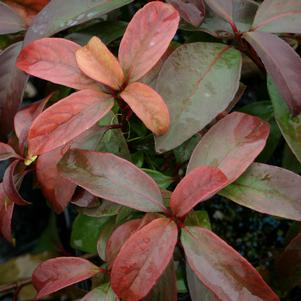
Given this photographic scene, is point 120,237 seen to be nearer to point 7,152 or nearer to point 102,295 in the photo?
point 102,295

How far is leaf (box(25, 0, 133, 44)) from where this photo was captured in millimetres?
663

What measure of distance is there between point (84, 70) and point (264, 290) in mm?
314

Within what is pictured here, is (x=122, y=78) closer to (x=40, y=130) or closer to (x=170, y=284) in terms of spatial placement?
(x=40, y=130)

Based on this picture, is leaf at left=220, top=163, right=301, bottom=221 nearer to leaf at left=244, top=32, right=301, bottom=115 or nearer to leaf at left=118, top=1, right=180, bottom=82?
leaf at left=244, top=32, right=301, bottom=115

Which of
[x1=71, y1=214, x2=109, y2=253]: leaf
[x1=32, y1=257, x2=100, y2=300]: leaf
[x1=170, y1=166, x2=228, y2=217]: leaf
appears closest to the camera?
[x1=170, y1=166, x2=228, y2=217]: leaf

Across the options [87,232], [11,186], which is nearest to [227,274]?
[11,186]

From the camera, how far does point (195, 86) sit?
61cm

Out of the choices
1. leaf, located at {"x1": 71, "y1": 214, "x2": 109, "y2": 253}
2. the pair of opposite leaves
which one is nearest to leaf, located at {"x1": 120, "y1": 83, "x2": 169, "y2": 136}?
the pair of opposite leaves

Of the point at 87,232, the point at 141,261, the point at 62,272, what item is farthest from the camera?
the point at 87,232

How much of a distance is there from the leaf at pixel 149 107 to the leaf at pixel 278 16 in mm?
172

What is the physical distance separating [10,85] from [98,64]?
20cm

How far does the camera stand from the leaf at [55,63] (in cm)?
60

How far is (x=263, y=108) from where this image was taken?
86 cm

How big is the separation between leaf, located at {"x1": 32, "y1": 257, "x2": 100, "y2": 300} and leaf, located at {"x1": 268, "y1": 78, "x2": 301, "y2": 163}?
11.6 inches
